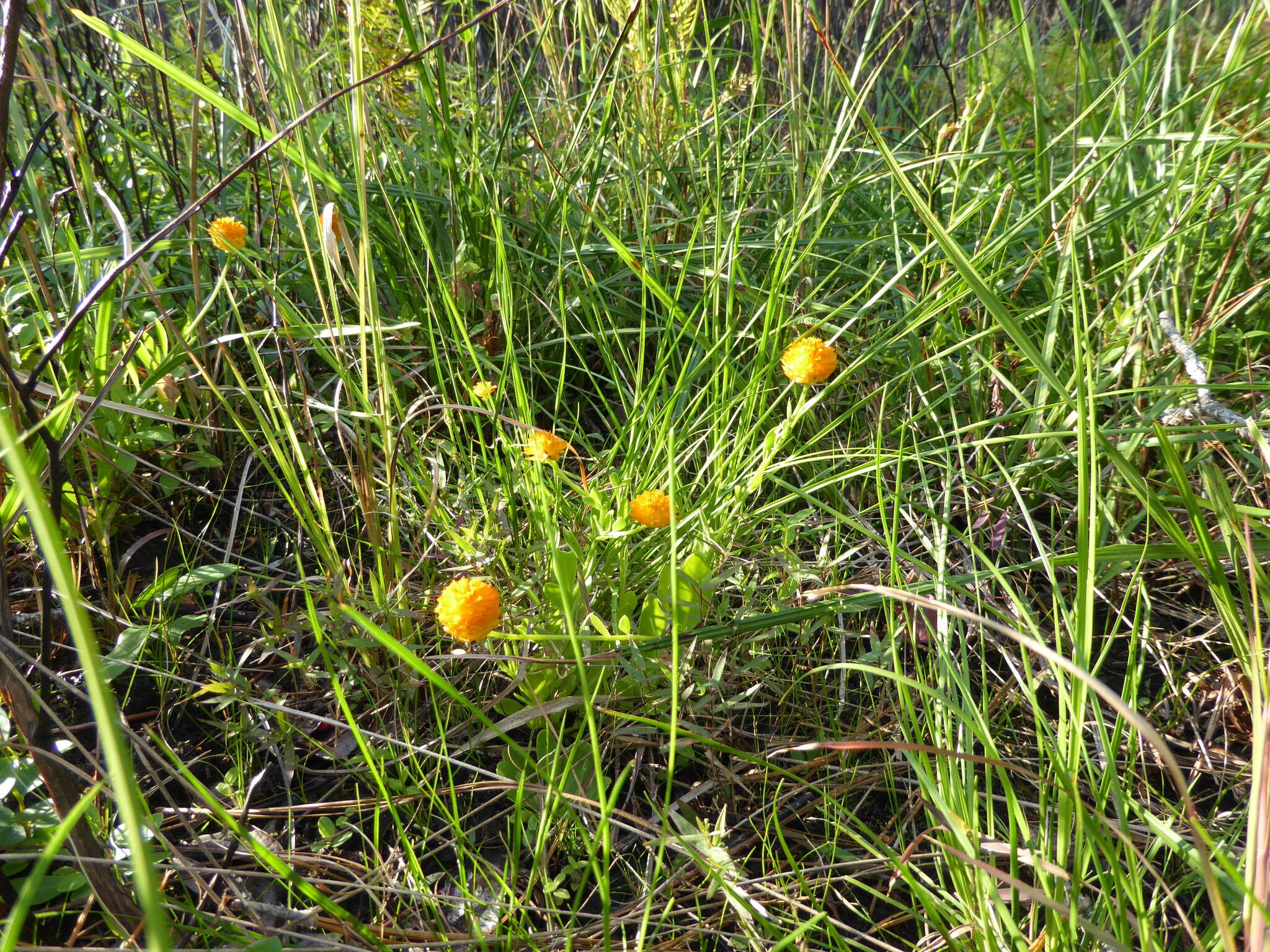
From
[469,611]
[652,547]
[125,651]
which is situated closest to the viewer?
[469,611]

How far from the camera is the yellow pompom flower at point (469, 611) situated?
675 millimetres

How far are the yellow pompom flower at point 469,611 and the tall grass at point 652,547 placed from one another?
2.8 inches

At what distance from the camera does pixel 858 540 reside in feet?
3.46

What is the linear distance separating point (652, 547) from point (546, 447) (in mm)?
171

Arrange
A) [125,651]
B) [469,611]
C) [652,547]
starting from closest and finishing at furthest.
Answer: [469,611]
[125,651]
[652,547]

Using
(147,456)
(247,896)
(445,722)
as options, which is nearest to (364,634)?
(445,722)

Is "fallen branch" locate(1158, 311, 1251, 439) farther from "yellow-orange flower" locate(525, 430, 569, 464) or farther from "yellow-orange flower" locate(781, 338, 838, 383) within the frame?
"yellow-orange flower" locate(525, 430, 569, 464)

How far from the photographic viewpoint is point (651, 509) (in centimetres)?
77

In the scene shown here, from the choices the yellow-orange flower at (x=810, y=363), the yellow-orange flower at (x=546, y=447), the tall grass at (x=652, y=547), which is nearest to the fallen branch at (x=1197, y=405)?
the tall grass at (x=652, y=547)

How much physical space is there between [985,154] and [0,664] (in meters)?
1.22

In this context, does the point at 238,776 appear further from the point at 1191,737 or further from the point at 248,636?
the point at 1191,737

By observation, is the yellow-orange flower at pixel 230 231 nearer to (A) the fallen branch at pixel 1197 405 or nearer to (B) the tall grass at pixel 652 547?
(B) the tall grass at pixel 652 547

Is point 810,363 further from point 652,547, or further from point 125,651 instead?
point 125,651

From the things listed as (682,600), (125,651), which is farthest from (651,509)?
(125,651)
